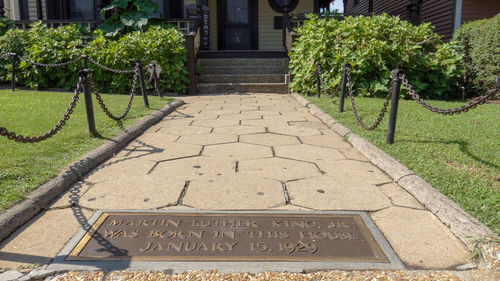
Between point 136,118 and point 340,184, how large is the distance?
3.54 m

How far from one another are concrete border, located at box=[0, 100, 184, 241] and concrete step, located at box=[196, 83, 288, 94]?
5.41 metres

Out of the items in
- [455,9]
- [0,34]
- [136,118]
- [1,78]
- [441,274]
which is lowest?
[441,274]

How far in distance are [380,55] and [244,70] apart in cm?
435

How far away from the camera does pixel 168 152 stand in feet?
13.5

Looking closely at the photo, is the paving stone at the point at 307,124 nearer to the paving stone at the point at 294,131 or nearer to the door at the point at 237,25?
the paving stone at the point at 294,131

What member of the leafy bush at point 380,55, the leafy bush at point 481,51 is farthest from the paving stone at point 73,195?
the leafy bush at point 481,51

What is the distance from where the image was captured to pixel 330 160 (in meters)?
3.84

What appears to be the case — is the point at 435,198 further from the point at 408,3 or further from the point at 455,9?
the point at 408,3

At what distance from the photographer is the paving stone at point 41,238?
1997 millimetres

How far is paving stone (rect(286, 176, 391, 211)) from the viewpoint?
2695mm

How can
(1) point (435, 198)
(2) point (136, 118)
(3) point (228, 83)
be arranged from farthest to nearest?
(3) point (228, 83) < (2) point (136, 118) < (1) point (435, 198)

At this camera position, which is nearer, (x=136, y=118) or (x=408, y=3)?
(x=136, y=118)

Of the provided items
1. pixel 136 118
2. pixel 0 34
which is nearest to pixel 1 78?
pixel 0 34

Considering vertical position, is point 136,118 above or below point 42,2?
below
